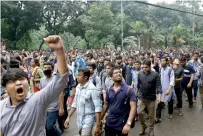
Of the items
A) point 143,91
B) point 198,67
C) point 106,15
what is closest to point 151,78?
point 143,91

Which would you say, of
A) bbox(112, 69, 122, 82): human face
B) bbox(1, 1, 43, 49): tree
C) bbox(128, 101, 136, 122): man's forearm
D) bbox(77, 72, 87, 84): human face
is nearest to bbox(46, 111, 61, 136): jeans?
bbox(77, 72, 87, 84): human face

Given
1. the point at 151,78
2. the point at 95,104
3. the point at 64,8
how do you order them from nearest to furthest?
the point at 95,104
the point at 151,78
the point at 64,8

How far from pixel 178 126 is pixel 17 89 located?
5648mm

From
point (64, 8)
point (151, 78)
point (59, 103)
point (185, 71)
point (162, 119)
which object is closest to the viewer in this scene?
point (59, 103)

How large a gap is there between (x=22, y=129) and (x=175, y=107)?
24.5ft

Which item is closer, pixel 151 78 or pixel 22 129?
pixel 22 129

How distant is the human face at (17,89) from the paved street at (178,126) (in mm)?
4531

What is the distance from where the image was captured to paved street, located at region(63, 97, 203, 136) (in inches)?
256

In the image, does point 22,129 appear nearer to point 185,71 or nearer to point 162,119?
point 162,119

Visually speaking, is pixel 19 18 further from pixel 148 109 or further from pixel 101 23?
pixel 148 109

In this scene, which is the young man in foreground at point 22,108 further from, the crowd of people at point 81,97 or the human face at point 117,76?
the human face at point 117,76

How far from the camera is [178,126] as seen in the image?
704 cm

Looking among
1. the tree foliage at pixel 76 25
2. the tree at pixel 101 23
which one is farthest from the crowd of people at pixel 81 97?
the tree foliage at pixel 76 25

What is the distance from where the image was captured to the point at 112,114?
4180 millimetres
